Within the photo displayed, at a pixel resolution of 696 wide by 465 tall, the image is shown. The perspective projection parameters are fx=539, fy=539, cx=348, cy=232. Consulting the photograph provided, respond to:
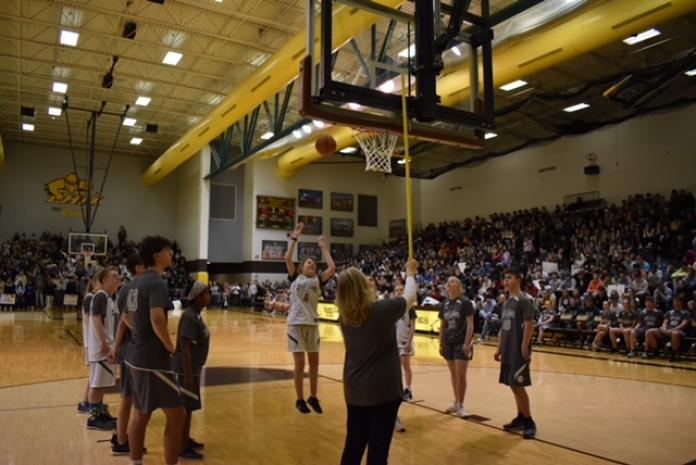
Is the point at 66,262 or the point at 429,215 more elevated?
the point at 429,215

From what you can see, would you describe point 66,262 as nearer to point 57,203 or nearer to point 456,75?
point 57,203

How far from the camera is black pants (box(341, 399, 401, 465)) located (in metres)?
2.76

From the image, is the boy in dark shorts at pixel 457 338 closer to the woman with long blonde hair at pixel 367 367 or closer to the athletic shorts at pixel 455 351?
the athletic shorts at pixel 455 351

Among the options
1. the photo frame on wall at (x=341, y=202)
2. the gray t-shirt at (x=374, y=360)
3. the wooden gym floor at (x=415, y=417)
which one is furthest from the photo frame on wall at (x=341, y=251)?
the gray t-shirt at (x=374, y=360)

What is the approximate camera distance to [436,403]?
6.32 metres

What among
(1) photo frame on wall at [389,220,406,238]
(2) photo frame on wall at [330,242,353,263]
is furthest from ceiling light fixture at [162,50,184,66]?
(1) photo frame on wall at [389,220,406,238]

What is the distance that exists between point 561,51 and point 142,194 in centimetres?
2475

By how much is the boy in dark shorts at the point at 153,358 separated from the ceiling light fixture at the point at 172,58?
1530 cm

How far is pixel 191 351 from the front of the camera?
4227 mm

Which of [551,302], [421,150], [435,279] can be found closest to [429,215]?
[421,150]

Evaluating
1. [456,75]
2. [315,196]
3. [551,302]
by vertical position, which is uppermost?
[315,196]

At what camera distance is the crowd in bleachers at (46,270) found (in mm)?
22406

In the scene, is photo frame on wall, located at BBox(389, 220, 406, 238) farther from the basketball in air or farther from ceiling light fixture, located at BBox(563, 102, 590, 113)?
the basketball in air

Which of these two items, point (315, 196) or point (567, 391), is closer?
point (567, 391)
